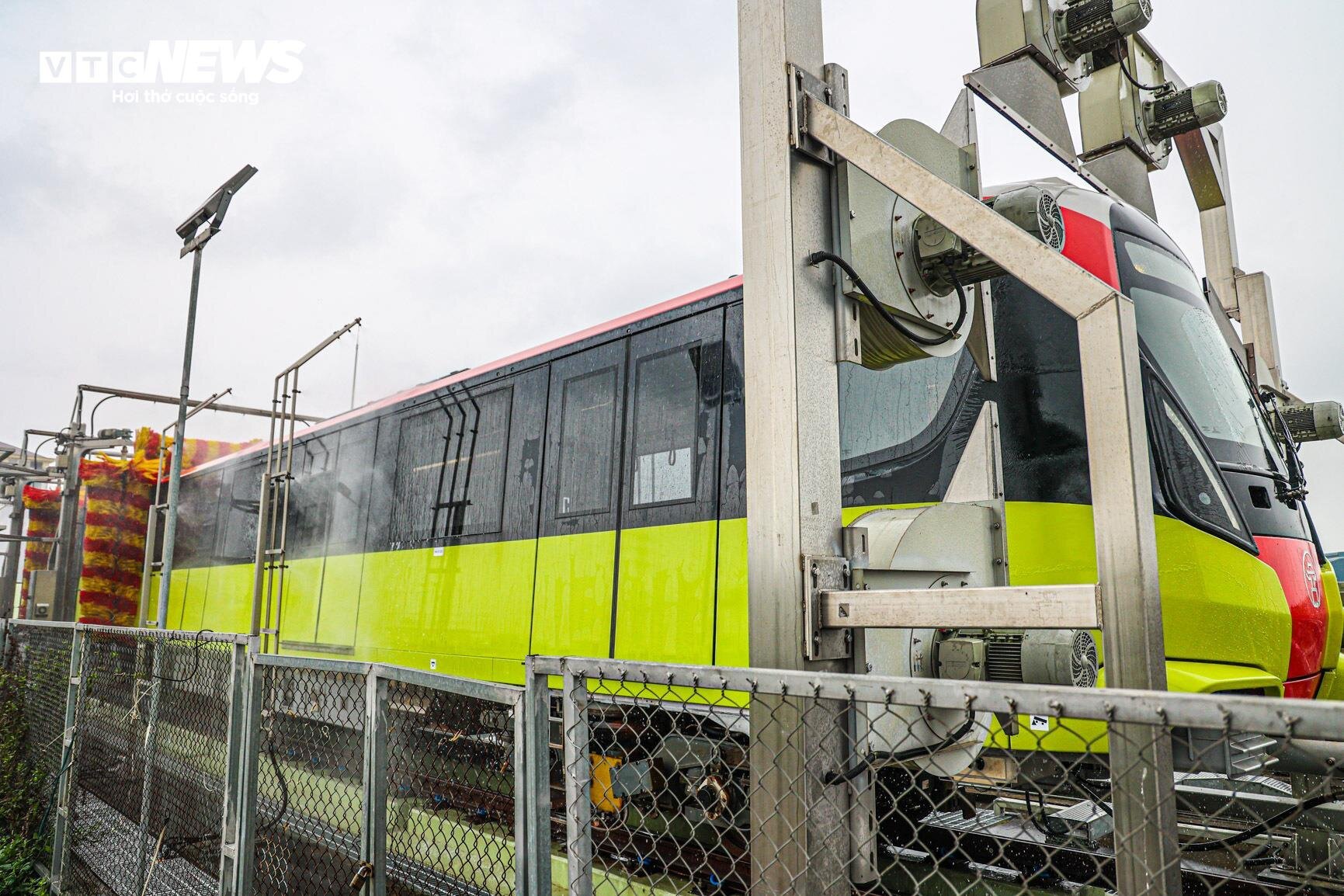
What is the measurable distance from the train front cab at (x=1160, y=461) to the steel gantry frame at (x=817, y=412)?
195 cm

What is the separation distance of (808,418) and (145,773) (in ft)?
12.1

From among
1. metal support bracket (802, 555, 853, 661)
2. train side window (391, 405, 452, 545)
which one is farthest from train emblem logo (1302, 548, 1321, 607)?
train side window (391, 405, 452, 545)

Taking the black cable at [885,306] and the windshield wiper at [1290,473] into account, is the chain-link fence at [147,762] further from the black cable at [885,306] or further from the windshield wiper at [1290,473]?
the windshield wiper at [1290,473]

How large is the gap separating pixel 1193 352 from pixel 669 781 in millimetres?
3209

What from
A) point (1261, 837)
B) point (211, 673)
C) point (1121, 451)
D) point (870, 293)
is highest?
point (870, 293)

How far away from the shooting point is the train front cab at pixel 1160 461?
12.3 feet

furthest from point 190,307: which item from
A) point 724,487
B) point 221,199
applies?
point 724,487

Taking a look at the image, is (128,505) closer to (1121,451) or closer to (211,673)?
(211,673)

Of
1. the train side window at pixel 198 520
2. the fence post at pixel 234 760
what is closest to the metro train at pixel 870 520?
the fence post at pixel 234 760

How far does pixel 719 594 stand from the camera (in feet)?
15.6

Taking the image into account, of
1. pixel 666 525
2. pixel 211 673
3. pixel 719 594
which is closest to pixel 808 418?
pixel 719 594

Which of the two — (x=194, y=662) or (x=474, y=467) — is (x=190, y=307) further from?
(x=194, y=662)

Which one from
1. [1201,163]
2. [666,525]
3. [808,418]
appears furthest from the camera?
[666,525]

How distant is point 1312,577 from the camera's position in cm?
423
